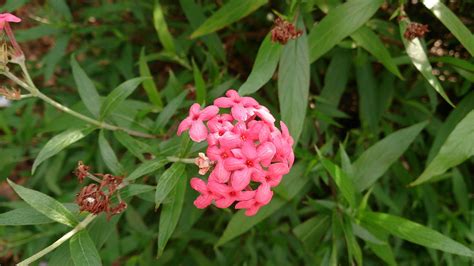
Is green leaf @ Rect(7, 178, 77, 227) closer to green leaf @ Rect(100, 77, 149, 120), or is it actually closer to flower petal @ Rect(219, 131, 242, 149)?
green leaf @ Rect(100, 77, 149, 120)

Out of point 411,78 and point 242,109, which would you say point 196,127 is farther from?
point 411,78

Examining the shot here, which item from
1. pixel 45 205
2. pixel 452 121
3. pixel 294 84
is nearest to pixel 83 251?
pixel 45 205

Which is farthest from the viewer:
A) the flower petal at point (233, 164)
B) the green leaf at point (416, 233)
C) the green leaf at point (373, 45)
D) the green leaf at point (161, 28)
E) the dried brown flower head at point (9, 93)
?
the green leaf at point (161, 28)

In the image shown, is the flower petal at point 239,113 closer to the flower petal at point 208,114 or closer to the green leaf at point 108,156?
the flower petal at point 208,114

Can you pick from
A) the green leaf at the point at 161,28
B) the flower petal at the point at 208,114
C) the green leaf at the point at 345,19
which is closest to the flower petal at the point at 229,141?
the flower petal at the point at 208,114

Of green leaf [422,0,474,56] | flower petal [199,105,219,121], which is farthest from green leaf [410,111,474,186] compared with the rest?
flower petal [199,105,219,121]

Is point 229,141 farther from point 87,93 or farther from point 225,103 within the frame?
point 87,93
